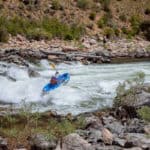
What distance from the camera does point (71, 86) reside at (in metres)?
20.2

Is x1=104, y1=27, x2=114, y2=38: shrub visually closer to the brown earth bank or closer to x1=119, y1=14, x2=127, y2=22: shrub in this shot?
the brown earth bank

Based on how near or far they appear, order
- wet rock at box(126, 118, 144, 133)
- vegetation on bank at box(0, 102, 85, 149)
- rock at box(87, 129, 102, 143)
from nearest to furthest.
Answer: rock at box(87, 129, 102, 143)
vegetation on bank at box(0, 102, 85, 149)
wet rock at box(126, 118, 144, 133)

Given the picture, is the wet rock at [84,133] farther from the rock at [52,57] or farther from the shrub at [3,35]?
the shrub at [3,35]

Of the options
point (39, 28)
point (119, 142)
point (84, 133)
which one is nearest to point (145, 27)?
point (39, 28)

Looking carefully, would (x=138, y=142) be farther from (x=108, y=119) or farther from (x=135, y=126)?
(x=108, y=119)

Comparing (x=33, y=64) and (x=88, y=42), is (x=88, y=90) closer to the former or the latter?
(x=33, y=64)

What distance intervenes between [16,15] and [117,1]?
9733mm

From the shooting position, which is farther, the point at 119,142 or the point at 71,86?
the point at 71,86

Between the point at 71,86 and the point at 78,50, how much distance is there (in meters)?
11.3

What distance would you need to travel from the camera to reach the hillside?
3434cm

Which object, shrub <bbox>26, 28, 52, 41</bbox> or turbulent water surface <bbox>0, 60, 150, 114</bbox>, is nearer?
turbulent water surface <bbox>0, 60, 150, 114</bbox>

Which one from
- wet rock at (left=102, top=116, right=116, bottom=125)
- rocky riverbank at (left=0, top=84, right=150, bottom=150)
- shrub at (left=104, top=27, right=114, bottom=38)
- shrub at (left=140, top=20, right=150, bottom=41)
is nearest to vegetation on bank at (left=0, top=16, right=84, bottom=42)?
shrub at (left=104, top=27, right=114, bottom=38)

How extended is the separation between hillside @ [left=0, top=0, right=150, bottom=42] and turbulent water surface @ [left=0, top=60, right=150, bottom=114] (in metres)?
Answer: 8.01

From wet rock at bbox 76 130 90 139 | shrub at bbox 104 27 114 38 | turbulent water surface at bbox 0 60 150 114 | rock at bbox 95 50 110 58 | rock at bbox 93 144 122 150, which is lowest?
rock at bbox 93 144 122 150
